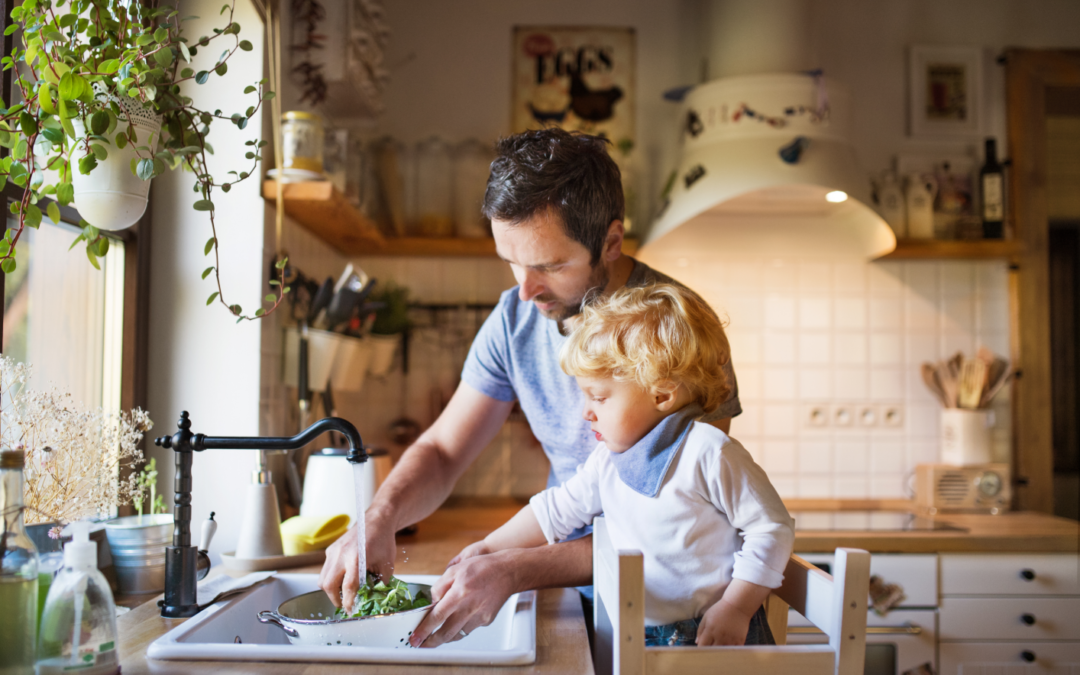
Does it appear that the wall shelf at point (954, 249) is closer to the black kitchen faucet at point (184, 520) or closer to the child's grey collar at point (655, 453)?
the child's grey collar at point (655, 453)

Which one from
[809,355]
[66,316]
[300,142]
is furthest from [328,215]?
[809,355]

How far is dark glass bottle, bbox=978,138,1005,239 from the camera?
106 inches

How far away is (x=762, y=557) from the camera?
3.33ft

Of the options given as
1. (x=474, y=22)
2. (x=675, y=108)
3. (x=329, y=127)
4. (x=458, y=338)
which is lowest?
(x=458, y=338)

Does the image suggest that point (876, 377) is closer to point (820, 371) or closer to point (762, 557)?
point (820, 371)

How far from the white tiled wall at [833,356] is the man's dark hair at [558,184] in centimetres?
140

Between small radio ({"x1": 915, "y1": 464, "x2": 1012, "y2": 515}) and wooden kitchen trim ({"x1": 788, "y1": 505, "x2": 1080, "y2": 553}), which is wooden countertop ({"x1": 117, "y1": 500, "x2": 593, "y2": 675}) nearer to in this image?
wooden kitchen trim ({"x1": 788, "y1": 505, "x2": 1080, "y2": 553})

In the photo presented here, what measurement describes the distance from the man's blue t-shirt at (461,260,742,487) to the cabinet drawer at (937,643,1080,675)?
131cm

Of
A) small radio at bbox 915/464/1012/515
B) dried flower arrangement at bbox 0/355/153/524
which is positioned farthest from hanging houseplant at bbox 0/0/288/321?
small radio at bbox 915/464/1012/515

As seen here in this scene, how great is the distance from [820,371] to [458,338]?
1.20m

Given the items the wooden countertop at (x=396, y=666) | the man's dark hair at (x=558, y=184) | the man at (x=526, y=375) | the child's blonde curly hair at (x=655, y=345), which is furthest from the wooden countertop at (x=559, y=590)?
the man's dark hair at (x=558, y=184)

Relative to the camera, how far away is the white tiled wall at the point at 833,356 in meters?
2.71

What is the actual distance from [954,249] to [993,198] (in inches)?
9.7

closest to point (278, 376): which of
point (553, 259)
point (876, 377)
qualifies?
point (553, 259)
